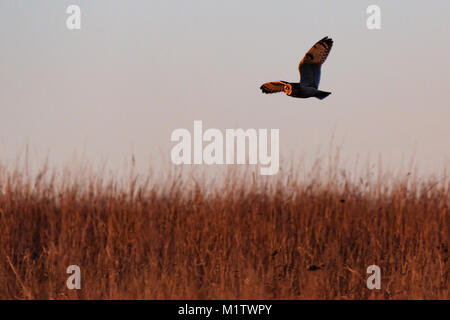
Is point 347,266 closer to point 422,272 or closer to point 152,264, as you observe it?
point 422,272

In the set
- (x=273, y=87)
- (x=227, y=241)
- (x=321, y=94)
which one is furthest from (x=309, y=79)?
(x=227, y=241)

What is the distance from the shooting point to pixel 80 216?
732 cm

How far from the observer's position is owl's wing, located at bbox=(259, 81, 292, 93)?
797 cm

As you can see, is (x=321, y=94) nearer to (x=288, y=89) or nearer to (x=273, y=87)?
(x=288, y=89)

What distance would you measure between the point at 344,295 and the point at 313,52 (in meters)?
3.33

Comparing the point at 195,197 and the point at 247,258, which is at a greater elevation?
the point at 195,197

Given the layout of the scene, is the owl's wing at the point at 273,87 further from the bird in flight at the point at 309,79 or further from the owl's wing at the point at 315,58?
the owl's wing at the point at 315,58

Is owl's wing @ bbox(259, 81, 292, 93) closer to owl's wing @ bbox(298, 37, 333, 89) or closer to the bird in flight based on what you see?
the bird in flight

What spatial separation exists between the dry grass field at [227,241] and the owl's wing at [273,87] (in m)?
1.13

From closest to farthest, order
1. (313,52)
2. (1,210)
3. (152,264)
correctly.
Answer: (152,264), (1,210), (313,52)

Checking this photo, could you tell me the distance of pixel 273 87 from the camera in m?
8.08
